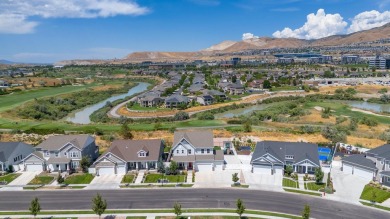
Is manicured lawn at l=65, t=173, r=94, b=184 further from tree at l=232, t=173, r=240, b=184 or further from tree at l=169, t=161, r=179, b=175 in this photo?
tree at l=232, t=173, r=240, b=184

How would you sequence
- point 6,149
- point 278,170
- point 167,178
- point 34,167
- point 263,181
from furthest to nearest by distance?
point 6,149
point 34,167
point 278,170
point 167,178
point 263,181

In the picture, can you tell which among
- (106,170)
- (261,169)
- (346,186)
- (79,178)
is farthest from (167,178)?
(346,186)

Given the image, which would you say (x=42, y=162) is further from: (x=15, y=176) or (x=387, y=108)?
(x=387, y=108)

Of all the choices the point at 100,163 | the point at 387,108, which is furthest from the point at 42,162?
the point at 387,108

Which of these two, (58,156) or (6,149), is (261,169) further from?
(6,149)

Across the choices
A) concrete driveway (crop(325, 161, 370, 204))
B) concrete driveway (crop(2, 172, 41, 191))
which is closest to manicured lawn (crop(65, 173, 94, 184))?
concrete driveway (crop(2, 172, 41, 191))

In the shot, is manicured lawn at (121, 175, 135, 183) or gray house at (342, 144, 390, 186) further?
manicured lawn at (121, 175, 135, 183)

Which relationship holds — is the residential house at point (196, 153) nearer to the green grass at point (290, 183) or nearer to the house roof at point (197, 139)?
the house roof at point (197, 139)
